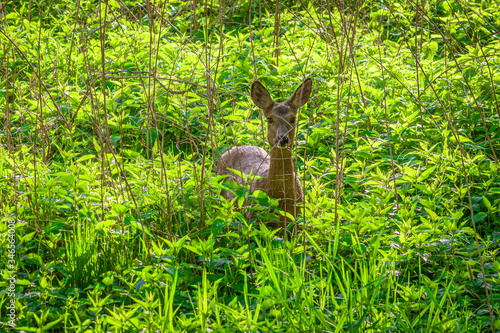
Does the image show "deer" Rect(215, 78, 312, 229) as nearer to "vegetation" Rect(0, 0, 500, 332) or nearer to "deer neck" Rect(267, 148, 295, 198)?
"deer neck" Rect(267, 148, 295, 198)

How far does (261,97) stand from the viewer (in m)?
4.20

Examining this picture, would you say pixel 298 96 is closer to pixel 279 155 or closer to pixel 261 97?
pixel 261 97

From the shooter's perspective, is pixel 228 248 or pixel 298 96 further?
pixel 298 96

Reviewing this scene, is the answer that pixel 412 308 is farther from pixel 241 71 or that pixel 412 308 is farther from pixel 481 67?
pixel 241 71

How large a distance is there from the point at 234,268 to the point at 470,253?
1298mm

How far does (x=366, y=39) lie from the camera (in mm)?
5902

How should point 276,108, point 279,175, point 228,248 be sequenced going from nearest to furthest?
point 228,248
point 279,175
point 276,108

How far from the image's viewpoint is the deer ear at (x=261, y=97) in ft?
13.4

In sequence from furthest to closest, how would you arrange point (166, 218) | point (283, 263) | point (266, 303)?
point (166, 218)
point (283, 263)
point (266, 303)

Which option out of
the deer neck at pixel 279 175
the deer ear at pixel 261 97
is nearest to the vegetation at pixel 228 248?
the deer neck at pixel 279 175

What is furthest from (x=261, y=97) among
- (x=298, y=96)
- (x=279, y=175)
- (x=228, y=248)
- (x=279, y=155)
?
(x=228, y=248)

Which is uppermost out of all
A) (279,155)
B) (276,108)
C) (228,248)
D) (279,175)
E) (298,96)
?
(298,96)

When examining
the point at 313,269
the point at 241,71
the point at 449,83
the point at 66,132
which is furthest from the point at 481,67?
the point at 66,132

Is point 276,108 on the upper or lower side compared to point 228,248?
upper
